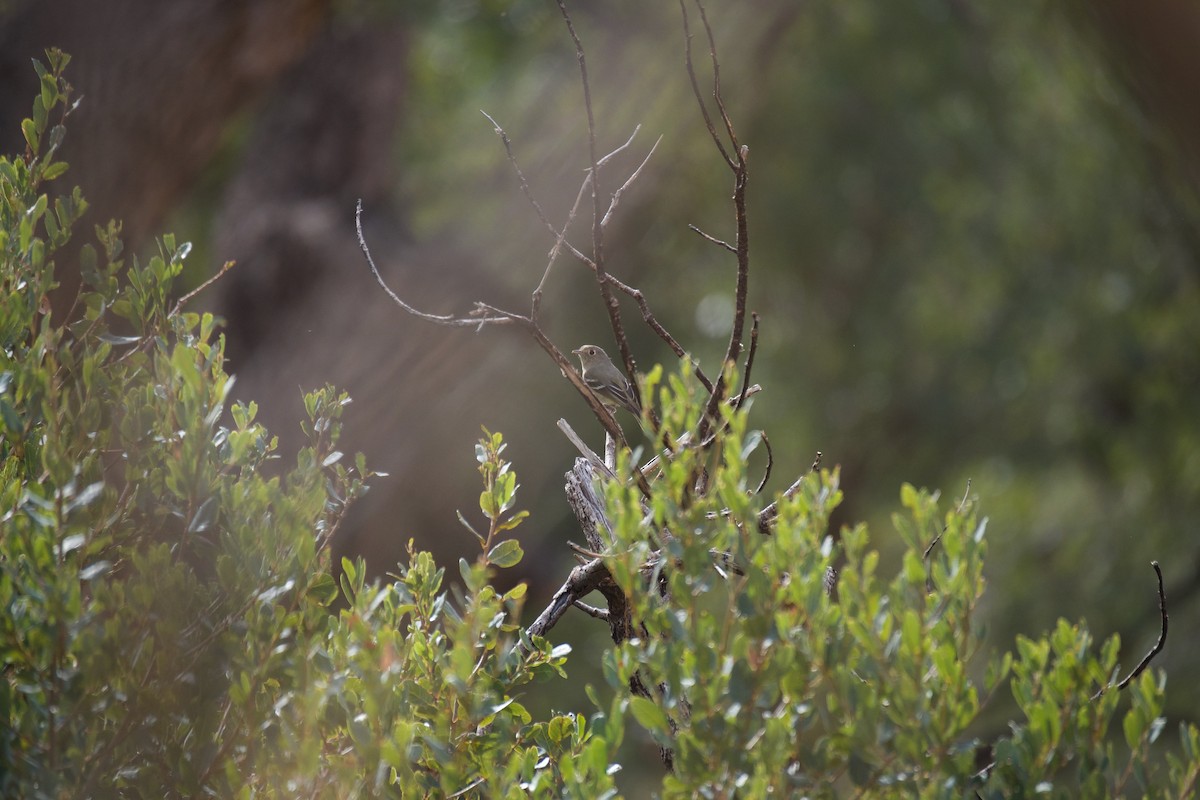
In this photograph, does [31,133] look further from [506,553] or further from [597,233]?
[506,553]

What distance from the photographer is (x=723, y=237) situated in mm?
8664

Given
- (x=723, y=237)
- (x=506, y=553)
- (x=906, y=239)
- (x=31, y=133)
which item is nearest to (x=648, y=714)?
(x=506, y=553)

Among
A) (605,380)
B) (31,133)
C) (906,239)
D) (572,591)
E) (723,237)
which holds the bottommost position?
(723,237)

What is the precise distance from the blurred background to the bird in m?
1.25

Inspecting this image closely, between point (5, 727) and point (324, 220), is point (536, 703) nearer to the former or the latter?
point (324, 220)

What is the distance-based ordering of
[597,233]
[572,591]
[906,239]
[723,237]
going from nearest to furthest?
1. [597,233]
2. [572,591]
3. [723,237]
4. [906,239]

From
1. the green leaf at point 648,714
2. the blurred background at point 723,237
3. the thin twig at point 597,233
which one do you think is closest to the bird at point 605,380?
the blurred background at point 723,237

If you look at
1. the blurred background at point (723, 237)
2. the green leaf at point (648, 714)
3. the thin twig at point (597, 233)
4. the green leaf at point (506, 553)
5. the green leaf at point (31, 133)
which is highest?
the thin twig at point (597, 233)

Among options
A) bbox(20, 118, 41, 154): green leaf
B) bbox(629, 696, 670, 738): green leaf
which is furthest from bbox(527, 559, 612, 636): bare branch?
bbox(20, 118, 41, 154): green leaf

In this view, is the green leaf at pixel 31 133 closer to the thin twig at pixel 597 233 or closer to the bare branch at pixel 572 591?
the thin twig at pixel 597 233

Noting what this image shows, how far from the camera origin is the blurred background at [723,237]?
6898 millimetres

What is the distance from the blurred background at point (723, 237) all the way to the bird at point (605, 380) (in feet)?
4.11

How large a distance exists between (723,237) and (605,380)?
11.9ft

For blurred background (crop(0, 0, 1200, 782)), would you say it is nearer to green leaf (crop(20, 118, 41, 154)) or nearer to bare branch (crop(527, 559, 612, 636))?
green leaf (crop(20, 118, 41, 154))
